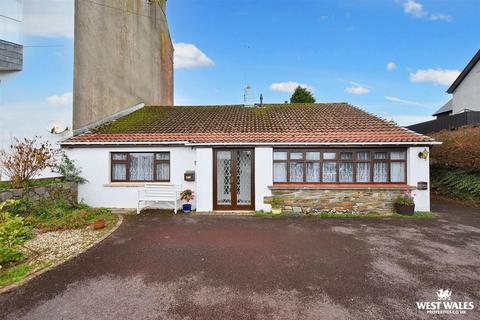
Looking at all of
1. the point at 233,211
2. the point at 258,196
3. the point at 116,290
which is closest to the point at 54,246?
the point at 116,290

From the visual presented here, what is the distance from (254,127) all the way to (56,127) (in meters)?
8.38

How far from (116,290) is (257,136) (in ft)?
21.9

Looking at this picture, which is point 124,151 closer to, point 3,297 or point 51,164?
point 51,164

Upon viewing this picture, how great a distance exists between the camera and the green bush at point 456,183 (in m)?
9.71

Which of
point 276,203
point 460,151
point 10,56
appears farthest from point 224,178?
point 460,151

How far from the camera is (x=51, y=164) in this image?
8.77m

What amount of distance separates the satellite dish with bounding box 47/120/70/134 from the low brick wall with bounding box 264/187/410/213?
8.87 m

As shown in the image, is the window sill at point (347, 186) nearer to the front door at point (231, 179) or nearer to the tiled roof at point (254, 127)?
the front door at point (231, 179)

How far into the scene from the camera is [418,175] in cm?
838

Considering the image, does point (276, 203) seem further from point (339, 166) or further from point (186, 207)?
point (186, 207)

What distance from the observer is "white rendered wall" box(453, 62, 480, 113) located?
16.1 metres

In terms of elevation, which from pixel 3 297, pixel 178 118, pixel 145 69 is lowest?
pixel 3 297

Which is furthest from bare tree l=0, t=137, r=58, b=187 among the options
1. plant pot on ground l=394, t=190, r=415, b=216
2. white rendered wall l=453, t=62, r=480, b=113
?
white rendered wall l=453, t=62, r=480, b=113

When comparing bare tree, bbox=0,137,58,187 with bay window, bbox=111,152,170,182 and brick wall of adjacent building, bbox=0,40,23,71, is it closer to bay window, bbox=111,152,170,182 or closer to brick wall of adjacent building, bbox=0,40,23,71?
bay window, bbox=111,152,170,182
